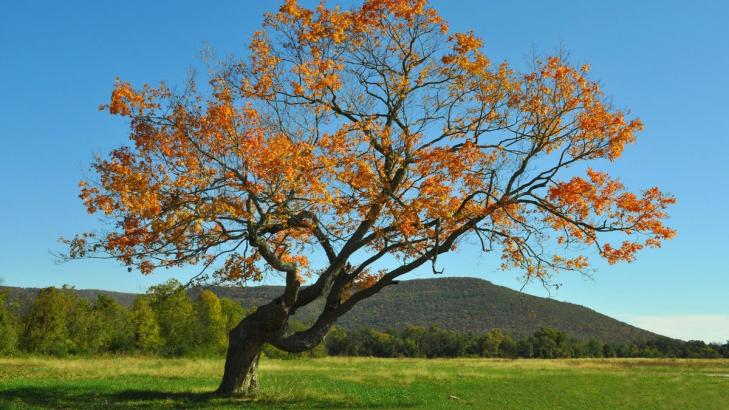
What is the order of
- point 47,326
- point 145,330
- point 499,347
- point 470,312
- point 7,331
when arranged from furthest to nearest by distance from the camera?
point 470,312, point 499,347, point 145,330, point 47,326, point 7,331

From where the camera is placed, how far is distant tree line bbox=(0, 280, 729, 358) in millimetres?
62594

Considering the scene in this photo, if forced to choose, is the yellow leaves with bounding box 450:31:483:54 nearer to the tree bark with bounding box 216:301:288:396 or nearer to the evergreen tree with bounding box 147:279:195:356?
the tree bark with bounding box 216:301:288:396

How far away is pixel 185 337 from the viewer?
73750 millimetres

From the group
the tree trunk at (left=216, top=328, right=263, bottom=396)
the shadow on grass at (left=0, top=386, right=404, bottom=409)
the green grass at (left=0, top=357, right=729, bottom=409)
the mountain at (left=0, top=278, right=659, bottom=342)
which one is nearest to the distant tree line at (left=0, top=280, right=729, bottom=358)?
the green grass at (left=0, top=357, right=729, bottom=409)

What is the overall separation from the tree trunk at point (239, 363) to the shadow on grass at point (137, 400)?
66 centimetres

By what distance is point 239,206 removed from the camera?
20.5m

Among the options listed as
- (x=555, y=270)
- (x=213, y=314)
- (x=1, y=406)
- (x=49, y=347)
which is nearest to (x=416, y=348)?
(x=213, y=314)

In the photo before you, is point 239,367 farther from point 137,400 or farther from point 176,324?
point 176,324

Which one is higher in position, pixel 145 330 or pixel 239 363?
pixel 145 330

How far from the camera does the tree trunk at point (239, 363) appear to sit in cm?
2381

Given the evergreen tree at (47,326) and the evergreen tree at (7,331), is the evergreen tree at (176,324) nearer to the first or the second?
the evergreen tree at (47,326)

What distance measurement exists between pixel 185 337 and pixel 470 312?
70442 mm

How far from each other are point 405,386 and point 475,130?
17.4 meters

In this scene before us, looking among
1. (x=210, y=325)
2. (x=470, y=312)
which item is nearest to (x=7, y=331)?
(x=210, y=325)
